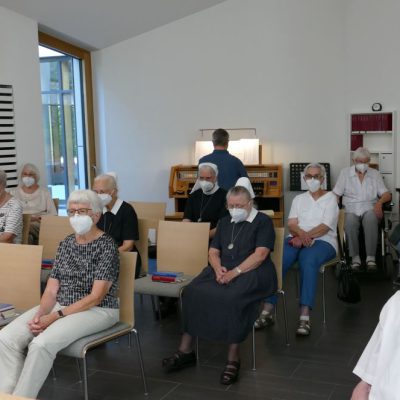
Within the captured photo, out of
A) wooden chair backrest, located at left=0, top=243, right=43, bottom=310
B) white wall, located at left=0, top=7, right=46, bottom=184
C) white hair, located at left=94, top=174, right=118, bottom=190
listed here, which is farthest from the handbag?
white wall, located at left=0, top=7, right=46, bottom=184

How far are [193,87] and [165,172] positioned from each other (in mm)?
1222

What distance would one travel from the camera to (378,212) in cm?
698

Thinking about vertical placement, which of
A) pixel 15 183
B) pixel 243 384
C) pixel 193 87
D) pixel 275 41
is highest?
pixel 275 41

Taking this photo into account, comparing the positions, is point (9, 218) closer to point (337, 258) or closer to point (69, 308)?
point (69, 308)

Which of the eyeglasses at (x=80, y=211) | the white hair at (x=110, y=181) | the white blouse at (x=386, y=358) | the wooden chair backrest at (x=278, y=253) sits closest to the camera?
the white blouse at (x=386, y=358)

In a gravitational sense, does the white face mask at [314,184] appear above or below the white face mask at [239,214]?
above

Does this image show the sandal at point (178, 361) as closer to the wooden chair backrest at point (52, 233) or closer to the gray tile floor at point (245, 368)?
the gray tile floor at point (245, 368)

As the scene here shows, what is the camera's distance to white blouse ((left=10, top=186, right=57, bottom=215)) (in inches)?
252

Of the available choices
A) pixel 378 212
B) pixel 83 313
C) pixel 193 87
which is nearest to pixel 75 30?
pixel 193 87

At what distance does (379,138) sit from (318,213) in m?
2.90

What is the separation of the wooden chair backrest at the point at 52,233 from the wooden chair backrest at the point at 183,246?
84cm

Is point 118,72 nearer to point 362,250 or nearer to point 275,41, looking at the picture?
point 275,41

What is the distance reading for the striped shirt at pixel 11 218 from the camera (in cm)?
516

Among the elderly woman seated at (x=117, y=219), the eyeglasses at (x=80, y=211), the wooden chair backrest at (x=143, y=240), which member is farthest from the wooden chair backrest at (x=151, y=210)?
the eyeglasses at (x=80, y=211)
